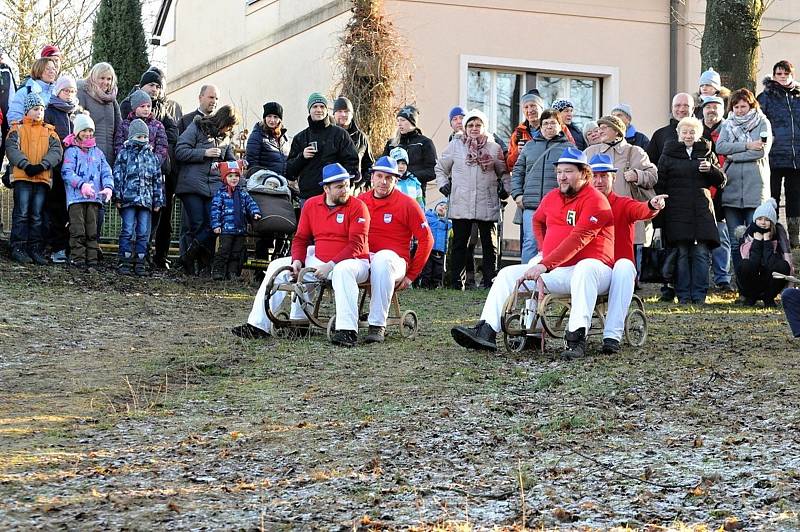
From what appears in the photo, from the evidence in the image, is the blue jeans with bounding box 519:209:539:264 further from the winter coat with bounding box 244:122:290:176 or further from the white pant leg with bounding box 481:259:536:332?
the white pant leg with bounding box 481:259:536:332

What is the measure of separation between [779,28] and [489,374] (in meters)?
16.9

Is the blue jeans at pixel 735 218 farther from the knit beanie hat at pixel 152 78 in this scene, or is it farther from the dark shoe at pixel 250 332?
the knit beanie hat at pixel 152 78

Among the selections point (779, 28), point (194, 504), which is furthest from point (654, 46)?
point (194, 504)

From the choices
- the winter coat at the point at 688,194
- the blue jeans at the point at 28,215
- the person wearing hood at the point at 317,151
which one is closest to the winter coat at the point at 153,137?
the blue jeans at the point at 28,215

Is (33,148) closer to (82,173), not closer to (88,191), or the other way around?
(82,173)

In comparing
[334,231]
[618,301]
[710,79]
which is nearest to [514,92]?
[710,79]

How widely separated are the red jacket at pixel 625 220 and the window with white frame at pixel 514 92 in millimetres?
11937

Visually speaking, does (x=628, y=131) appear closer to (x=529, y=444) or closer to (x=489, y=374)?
(x=489, y=374)

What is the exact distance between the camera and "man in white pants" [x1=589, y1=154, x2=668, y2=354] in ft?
36.4

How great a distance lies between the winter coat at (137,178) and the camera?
15992 mm

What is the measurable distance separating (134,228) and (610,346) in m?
7.08

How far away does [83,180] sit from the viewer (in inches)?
618

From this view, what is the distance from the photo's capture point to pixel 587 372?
33.1 feet

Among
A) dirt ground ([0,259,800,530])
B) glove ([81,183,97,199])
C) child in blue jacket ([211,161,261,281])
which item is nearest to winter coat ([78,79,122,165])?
glove ([81,183,97,199])
